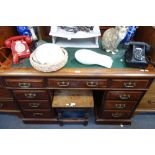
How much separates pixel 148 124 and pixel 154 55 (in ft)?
2.78

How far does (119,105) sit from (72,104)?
1.31ft

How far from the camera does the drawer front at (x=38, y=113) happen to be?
4.62 feet

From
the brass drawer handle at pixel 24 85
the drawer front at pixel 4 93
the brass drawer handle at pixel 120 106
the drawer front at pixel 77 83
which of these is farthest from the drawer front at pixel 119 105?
the drawer front at pixel 4 93

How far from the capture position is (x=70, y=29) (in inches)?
46.9

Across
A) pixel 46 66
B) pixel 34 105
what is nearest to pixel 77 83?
pixel 46 66

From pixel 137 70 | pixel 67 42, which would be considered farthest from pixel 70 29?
pixel 137 70

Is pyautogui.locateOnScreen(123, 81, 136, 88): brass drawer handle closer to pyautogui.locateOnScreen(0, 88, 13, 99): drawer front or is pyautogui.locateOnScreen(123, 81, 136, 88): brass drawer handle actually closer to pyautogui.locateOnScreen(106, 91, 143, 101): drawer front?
pyautogui.locateOnScreen(106, 91, 143, 101): drawer front

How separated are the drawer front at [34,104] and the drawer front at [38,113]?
2.8 inches

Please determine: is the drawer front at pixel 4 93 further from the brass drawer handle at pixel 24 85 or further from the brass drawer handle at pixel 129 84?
the brass drawer handle at pixel 129 84

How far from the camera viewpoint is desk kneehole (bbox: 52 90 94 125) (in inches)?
51.2

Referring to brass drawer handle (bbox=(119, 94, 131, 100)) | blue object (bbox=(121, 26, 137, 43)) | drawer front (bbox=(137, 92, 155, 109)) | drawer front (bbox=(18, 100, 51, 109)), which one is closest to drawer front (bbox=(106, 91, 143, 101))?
brass drawer handle (bbox=(119, 94, 131, 100))

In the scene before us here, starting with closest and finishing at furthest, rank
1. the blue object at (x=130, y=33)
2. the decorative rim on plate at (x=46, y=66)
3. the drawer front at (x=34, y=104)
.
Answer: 1. the decorative rim on plate at (x=46, y=66)
2. the blue object at (x=130, y=33)
3. the drawer front at (x=34, y=104)

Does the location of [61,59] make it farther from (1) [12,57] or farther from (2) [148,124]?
(2) [148,124]

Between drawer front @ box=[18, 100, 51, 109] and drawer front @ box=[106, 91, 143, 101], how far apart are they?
20.5 inches
